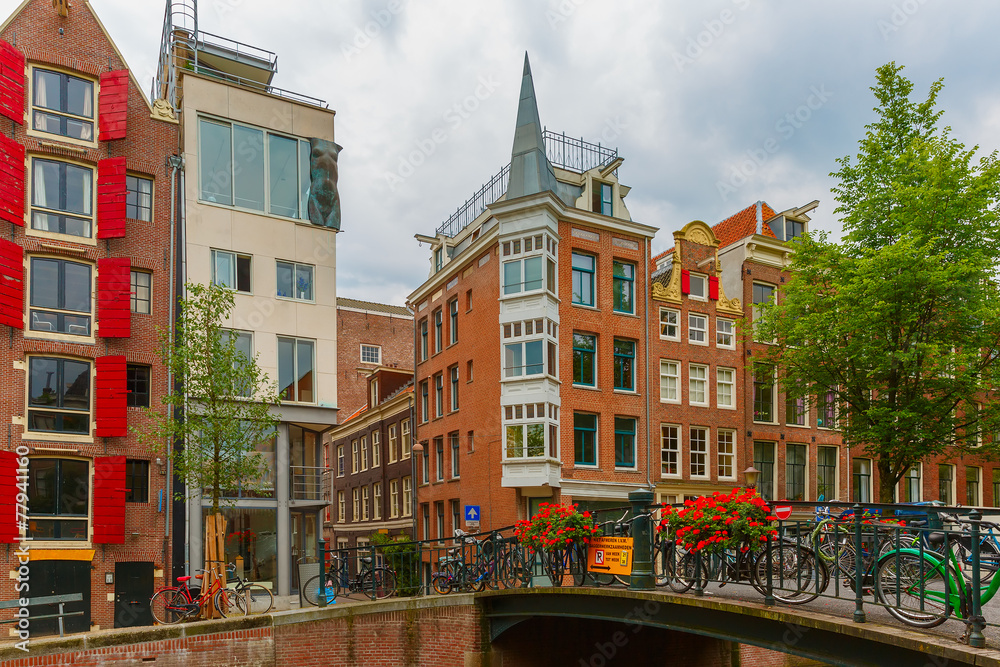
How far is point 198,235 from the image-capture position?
26438mm

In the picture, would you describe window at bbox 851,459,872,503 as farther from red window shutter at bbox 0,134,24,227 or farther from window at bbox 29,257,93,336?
red window shutter at bbox 0,134,24,227

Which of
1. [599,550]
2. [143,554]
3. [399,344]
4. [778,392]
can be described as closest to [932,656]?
[599,550]

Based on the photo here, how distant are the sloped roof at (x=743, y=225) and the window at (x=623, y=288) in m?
6.71

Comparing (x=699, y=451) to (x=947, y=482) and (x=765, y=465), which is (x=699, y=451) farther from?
(x=947, y=482)

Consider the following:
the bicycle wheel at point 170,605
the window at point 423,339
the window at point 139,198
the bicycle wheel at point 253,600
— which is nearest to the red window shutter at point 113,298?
the window at point 139,198

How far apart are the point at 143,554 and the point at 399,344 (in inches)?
1378

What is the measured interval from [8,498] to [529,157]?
832 inches

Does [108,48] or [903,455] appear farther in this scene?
[108,48]

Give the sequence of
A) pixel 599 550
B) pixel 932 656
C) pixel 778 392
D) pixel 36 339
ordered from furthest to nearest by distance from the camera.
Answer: pixel 778 392
pixel 36 339
pixel 599 550
pixel 932 656

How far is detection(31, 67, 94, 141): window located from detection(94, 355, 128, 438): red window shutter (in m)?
6.72

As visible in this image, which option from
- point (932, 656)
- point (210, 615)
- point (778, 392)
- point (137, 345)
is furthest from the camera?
point (778, 392)

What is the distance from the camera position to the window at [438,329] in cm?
4014

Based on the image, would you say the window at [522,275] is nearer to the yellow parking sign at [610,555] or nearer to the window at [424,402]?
the window at [424,402]

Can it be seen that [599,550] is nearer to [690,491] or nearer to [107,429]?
[107,429]
